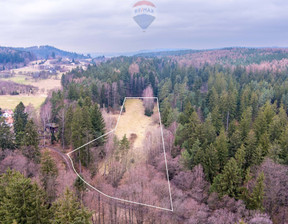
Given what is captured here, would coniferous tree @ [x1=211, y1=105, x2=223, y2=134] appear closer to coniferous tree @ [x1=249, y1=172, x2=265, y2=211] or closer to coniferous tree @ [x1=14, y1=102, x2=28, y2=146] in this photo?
coniferous tree @ [x1=249, y1=172, x2=265, y2=211]

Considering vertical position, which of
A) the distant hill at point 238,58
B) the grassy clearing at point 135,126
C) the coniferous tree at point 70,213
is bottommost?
the coniferous tree at point 70,213

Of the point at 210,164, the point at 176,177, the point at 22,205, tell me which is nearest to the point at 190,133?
the point at 210,164

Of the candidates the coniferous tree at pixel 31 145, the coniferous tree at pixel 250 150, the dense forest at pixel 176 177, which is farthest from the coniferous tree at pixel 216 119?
the coniferous tree at pixel 31 145

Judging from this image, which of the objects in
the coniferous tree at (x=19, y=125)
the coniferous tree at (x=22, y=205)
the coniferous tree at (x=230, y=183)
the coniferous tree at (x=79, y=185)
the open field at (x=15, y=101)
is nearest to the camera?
the coniferous tree at (x=79, y=185)

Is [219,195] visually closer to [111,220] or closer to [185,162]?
[185,162]

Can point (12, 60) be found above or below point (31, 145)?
above

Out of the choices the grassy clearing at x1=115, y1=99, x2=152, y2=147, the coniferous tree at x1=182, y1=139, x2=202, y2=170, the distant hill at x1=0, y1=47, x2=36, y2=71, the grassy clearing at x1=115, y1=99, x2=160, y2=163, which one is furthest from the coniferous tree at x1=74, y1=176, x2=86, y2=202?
the distant hill at x1=0, y1=47, x2=36, y2=71

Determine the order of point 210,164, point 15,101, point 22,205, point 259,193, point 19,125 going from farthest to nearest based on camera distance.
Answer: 1. point 15,101
2. point 19,125
3. point 210,164
4. point 259,193
5. point 22,205

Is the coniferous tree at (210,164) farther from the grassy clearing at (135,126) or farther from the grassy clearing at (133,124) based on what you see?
the grassy clearing at (133,124)

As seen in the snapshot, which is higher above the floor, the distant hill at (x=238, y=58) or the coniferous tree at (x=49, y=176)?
the distant hill at (x=238, y=58)

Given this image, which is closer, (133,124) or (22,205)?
(133,124)

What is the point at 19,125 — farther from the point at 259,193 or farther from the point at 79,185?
the point at 259,193
